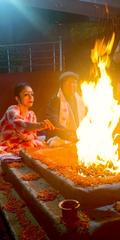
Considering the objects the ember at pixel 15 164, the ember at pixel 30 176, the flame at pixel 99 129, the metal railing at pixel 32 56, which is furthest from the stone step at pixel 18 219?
the metal railing at pixel 32 56

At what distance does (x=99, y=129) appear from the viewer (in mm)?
6676

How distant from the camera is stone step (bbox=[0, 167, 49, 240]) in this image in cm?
476

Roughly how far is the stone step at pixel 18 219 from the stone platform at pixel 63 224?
11 cm

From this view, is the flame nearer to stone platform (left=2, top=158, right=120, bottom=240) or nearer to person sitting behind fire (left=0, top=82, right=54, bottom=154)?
stone platform (left=2, top=158, right=120, bottom=240)

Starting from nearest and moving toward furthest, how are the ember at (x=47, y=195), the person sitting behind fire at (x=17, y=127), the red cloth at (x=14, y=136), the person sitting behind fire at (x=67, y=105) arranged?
the ember at (x=47, y=195) → the person sitting behind fire at (x=17, y=127) → the red cloth at (x=14, y=136) → the person sitting behind fire at (x=67, y=105)

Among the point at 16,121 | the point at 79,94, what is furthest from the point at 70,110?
the point at 16,121

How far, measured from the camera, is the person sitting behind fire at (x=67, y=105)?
9.19 meters

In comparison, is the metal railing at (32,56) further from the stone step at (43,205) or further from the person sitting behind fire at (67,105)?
the stone step at (43,205)

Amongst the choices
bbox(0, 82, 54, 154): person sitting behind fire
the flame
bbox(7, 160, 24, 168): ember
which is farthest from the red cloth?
the flame

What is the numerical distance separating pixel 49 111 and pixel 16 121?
2.03 m

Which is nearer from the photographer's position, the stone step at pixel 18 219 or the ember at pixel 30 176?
the stone step at pixel 18 219

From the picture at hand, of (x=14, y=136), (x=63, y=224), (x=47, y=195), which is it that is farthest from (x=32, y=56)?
(x=63, y=224)

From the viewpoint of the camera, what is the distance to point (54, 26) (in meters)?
15.4

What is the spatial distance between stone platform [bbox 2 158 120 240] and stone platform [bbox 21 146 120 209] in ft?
0.39
